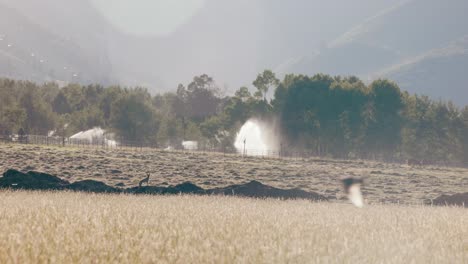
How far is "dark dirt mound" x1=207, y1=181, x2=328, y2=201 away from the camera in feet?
103

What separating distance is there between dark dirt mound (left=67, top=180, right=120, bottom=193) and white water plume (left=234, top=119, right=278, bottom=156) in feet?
253

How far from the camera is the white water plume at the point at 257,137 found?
4365 inches

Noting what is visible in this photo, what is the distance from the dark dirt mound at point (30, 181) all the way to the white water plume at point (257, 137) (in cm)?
7724

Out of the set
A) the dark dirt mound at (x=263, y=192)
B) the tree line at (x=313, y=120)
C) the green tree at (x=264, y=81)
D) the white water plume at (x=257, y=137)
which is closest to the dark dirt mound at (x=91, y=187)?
the dark dirt mound at (x=263, y=192)

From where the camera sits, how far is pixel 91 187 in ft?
103

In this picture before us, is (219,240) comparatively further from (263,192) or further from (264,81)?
(264,81)

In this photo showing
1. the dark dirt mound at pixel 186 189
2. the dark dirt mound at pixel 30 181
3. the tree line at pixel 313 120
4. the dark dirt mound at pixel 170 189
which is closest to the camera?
the dark dirt mound at pixel 30 181

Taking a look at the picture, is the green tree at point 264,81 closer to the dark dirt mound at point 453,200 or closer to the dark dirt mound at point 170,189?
the dark dirt mound at point 170,189

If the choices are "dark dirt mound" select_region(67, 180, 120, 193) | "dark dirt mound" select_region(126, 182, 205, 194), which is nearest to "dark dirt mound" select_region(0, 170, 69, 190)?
"dark dirt mound" select_region(67, 180, 120, 193)

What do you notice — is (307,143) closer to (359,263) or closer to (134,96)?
(134,96)

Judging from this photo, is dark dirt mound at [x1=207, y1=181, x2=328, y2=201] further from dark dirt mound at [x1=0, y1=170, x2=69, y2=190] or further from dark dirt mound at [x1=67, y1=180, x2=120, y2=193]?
dark dirt mound at [x1=0, y1=170, x2=69, y2=190]

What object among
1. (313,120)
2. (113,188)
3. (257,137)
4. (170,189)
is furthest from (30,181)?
(313,120)

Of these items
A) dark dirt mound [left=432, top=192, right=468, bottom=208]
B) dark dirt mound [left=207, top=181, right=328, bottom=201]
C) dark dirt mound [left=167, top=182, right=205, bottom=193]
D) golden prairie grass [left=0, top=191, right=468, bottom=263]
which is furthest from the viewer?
dark dirt mound [left=167, top=182, right=205, bottom=193]

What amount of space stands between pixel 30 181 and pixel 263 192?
1248cm
